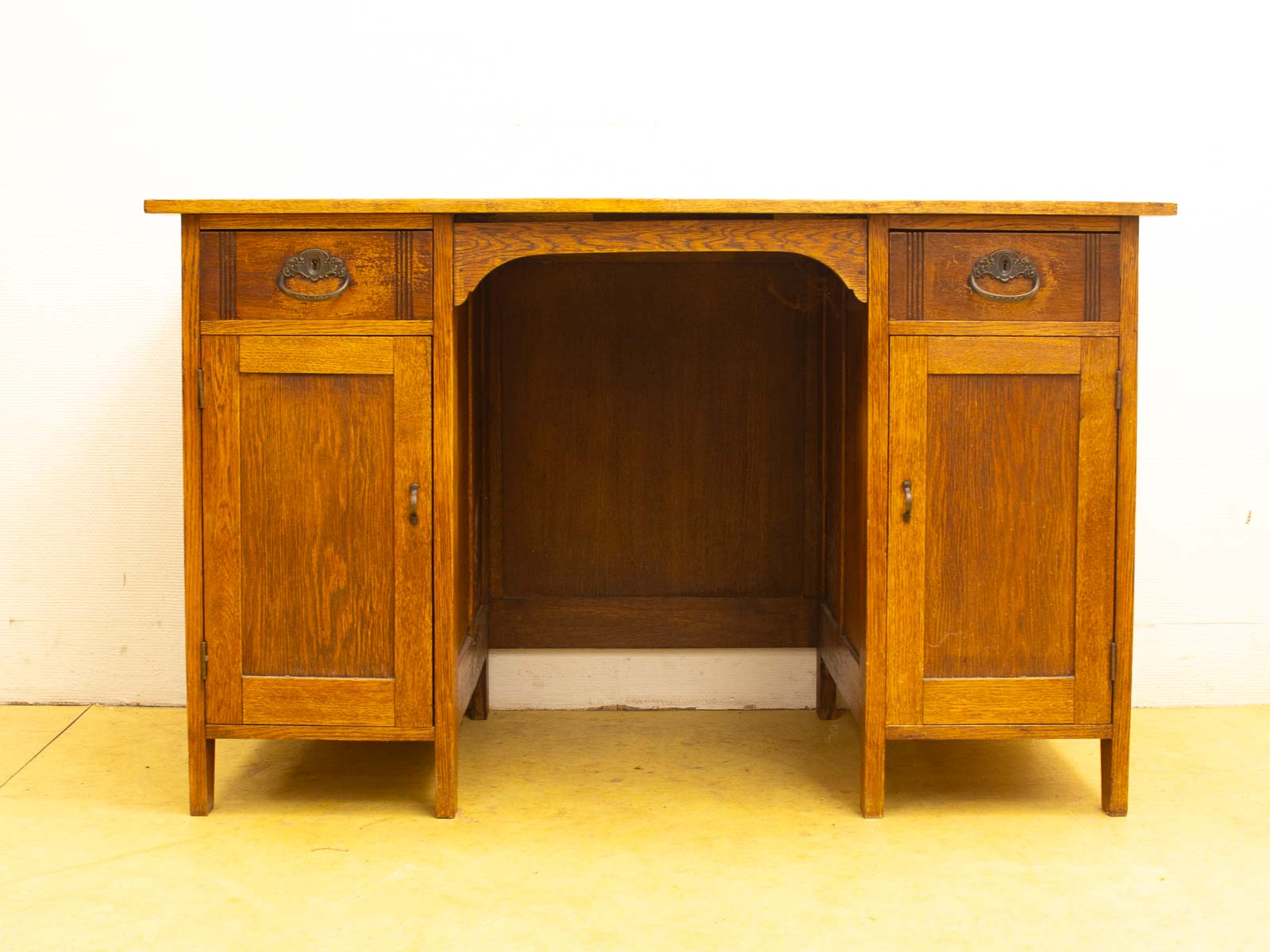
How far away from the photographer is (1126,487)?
7.51 ft

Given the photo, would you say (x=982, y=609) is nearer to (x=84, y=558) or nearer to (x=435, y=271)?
(x=435, y=271)

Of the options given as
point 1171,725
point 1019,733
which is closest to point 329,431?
point 1019,733

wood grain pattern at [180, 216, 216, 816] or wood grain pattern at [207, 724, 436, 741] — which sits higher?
wood grain pattern at [180, 216, 216, 816]

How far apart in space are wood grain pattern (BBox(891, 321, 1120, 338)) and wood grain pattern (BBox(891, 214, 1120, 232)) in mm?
171

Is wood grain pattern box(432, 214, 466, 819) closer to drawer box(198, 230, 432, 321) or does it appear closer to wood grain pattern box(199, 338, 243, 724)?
drawer box(198, 230, 432, 321)

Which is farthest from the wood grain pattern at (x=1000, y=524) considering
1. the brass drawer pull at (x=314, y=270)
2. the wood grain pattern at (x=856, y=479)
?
the brass drawer pull at (x=314, y=270)

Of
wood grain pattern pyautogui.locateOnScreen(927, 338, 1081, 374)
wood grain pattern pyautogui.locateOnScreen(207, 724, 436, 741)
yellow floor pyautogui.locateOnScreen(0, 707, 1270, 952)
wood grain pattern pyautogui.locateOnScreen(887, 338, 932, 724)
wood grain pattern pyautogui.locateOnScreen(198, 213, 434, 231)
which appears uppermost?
wood grain pattern pyautogui.locateOnScreen(198, 213, 434, 231)

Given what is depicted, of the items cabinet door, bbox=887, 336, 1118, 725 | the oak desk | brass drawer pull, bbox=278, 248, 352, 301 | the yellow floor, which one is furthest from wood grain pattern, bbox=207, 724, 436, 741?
cabinet door, bbox=887, 336, 1118, 725

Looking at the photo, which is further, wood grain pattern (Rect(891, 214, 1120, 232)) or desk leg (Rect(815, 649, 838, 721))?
desk leg (Rect(815, 649, 838, 721))

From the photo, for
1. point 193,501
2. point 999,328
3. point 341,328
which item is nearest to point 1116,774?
point 999,328

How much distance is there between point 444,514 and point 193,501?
47 cm

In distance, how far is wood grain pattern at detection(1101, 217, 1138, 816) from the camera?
7.41 feet

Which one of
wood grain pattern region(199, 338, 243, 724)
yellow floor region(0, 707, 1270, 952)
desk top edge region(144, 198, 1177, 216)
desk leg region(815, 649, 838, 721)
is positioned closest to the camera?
yellow floor region(0, 707, 1270, 952)

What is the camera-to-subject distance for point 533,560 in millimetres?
3109
